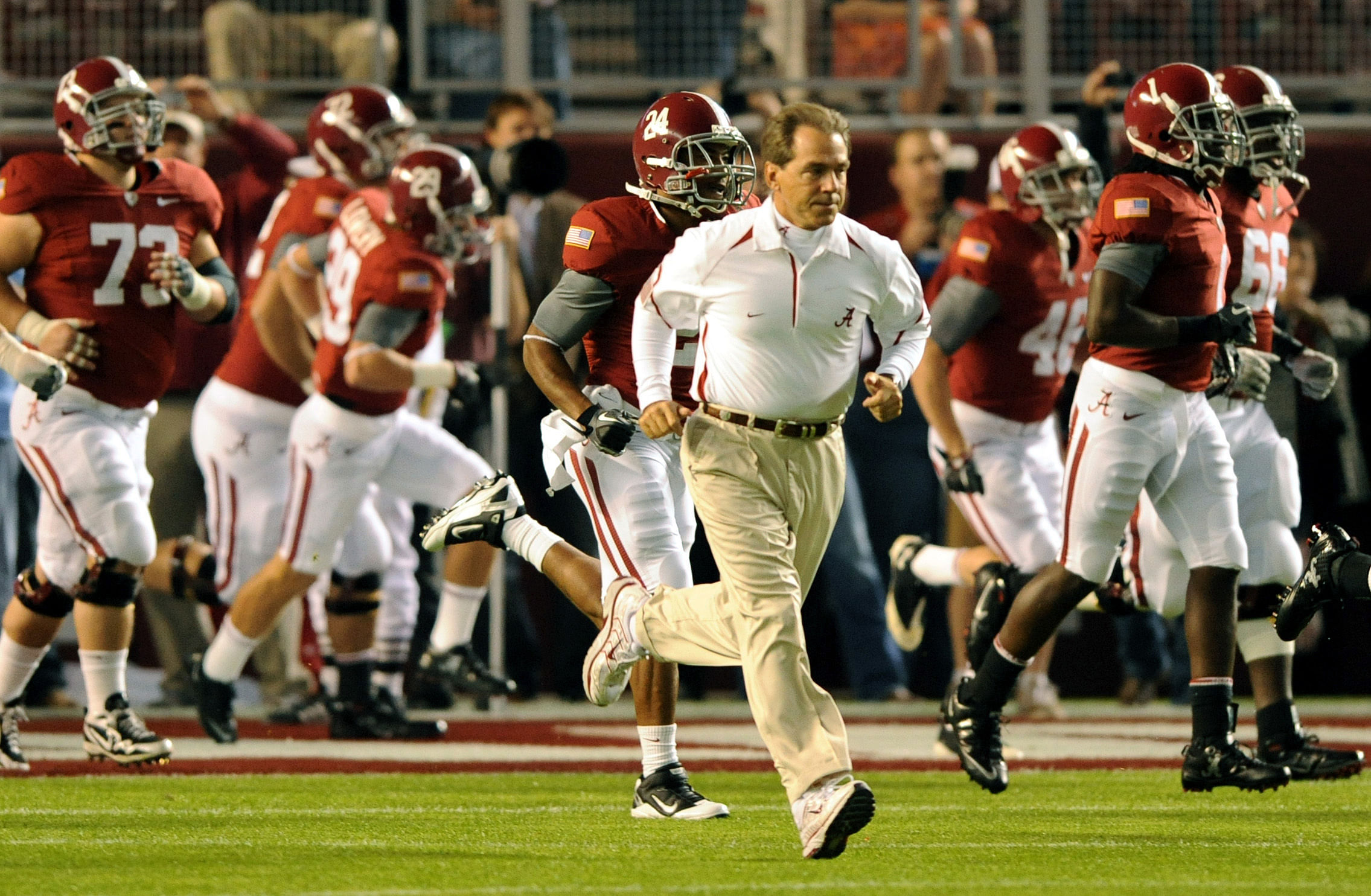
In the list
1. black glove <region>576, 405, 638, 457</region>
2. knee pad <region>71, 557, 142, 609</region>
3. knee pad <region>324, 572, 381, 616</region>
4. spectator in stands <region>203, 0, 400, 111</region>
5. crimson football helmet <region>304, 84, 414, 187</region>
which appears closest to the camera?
black glove <region>576, 405, 638, 457</region>

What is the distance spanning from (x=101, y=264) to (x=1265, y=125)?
11.6 ft

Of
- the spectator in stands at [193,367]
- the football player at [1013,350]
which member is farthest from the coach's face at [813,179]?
the spectator in stands at [193,367]

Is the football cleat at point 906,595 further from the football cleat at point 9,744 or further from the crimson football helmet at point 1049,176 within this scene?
the football cleat at point 9,744

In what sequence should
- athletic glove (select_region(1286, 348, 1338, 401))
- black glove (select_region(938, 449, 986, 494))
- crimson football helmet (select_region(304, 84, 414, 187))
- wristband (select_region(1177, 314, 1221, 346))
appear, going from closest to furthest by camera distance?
wristband (select_region(1177, 314, 1221, 346)) < athletic glove (select_region(1286, 348, 1338, 401)) < black glove (select_region(938, 449, 986, 494)) < crimson football helmet (select_region(304, 84, 414, 187))

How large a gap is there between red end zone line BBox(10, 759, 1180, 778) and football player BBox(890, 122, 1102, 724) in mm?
670

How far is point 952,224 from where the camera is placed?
389 inches

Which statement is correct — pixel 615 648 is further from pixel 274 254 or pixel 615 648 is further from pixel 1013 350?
pixel 274 254

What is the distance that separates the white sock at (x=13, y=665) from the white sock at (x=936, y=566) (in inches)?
120

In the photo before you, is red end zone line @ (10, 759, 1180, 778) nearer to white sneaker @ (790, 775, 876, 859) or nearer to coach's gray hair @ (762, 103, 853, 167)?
white sneaker @ (790, 775, 876, 859)

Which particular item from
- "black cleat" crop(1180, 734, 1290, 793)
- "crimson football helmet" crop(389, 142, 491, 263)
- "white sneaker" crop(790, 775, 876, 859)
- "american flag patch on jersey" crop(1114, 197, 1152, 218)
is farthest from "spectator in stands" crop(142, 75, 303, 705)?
"white sneaker" crop(790, 775, 876, 859)

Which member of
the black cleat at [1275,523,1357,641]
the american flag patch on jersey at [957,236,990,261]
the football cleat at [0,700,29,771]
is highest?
the american flag patch on jersey at [957,236,990,261]

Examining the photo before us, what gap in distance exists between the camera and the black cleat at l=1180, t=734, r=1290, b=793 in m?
6.02

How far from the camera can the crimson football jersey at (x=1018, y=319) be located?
762cm

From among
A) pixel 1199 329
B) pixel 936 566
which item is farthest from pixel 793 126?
pixel 936 566
